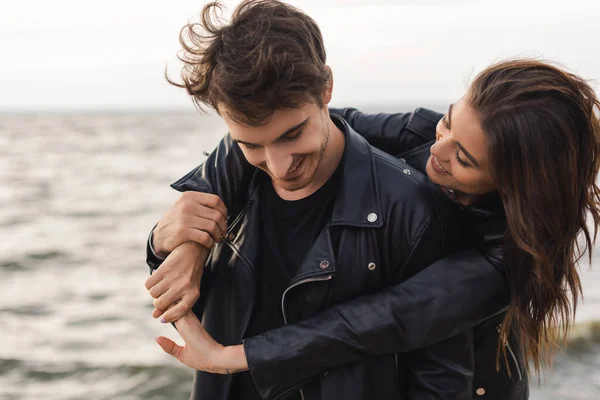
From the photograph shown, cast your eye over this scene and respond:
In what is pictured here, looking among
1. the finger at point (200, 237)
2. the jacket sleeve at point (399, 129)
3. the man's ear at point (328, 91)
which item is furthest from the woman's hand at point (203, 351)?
the jacket sleeve at point (399, 129)

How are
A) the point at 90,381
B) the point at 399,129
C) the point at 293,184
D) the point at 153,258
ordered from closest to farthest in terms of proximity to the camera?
the point at 293,184 → the point at 153,258 → the point at 399,129 → the point at 90,381

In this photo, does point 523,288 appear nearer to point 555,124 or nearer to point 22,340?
point 555,124

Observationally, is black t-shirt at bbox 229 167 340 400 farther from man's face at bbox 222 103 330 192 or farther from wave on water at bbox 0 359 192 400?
wave on water at bbox 0 359 192 400

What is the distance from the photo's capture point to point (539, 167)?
2.14 metres

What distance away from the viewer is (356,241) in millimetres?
2244

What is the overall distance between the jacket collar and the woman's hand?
1.89 feet

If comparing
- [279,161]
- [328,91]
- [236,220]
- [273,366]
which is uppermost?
[328,91]

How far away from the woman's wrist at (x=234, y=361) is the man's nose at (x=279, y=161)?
0.63 metres

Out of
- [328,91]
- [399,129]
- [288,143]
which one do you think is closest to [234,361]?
[288,143]

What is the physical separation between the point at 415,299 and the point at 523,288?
1.28 ft

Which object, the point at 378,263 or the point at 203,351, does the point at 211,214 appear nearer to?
the point at 203,351

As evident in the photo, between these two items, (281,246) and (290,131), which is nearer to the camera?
(290,131)

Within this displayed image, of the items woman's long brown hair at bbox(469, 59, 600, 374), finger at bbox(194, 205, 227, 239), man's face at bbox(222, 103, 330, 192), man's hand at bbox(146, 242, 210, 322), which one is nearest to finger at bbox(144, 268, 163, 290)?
man's hand at bbox(146, 242, 210, 322)

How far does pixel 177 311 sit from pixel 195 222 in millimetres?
325
